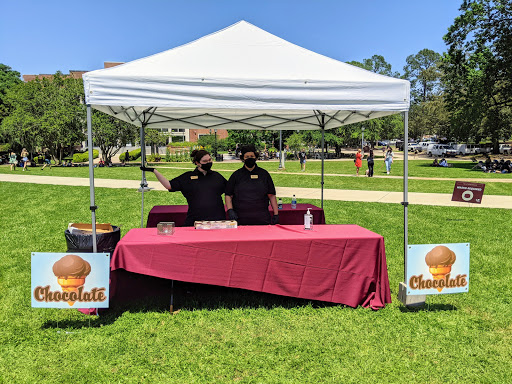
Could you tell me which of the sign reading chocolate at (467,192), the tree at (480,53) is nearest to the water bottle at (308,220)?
the sign reading chocolate at (467,192)

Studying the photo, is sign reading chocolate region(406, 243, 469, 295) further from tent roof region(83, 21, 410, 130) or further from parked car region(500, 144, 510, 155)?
parked car region(500, 144, 510, 155)

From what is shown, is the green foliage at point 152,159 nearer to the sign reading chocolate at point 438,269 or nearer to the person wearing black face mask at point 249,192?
the person wearing black face mask at point 249,192

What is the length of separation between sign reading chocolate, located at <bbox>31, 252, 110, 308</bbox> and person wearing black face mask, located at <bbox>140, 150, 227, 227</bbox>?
1.47 m

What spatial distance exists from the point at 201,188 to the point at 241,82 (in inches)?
58.7

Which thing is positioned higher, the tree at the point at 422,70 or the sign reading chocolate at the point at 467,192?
the tree at the point at 422,70

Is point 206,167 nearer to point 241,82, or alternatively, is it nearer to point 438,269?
point 241,82

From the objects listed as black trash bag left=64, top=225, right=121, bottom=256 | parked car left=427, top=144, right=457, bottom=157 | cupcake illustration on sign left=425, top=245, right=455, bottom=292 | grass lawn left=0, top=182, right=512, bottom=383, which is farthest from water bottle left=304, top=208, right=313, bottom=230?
parked car left=427, top=144, right=457, bottom=157

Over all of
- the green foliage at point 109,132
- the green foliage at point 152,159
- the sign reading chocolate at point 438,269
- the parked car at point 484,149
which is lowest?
the sign reading chocolate at point 438,269

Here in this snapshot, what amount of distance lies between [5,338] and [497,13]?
122ft

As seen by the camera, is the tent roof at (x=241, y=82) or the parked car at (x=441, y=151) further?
the parked car at (x=441, y=151)

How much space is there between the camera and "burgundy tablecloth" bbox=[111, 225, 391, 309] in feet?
15.1

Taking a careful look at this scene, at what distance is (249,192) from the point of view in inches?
221

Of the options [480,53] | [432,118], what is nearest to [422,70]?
[432,118]

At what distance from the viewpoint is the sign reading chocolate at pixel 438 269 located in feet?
15.5
